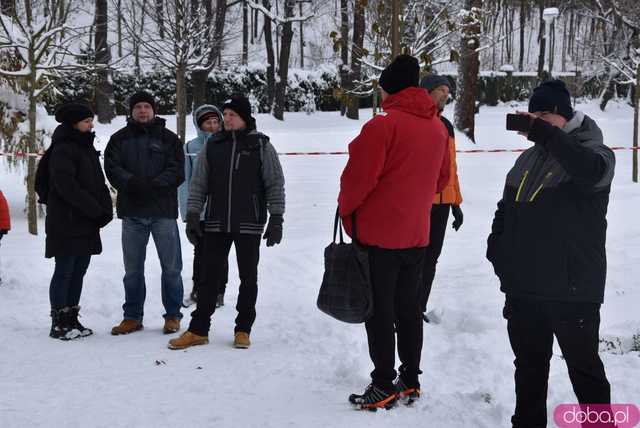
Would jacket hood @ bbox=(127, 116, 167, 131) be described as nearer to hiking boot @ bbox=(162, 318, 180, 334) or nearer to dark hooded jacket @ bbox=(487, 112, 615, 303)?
hiking boot @ bbox=(162, 318, 180, 334)

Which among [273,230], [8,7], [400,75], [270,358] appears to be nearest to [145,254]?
[273,230]

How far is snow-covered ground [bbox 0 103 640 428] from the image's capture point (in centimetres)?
416

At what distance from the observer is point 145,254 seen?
5953mm

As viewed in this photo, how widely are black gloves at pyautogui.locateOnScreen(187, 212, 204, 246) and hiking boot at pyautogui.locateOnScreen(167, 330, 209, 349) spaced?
0.69 meters

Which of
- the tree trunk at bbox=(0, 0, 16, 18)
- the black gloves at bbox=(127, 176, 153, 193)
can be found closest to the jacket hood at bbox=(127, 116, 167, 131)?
the black gloves at bbox=(127, 176, 153, 193)

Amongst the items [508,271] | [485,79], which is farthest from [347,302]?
[485,79]

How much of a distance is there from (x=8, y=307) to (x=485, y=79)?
37262 mm

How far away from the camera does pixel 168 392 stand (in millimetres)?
4539

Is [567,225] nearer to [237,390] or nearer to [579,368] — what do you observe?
[579,368]

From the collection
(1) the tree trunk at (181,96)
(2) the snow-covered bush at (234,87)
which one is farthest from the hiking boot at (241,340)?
(2) the snow-covered bush at (234,87)

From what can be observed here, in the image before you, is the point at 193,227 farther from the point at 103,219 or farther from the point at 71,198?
the point at 71,198

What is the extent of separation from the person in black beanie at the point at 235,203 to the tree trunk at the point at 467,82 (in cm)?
1213

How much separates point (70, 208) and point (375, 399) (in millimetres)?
2920

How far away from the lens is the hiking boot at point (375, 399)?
4176 mm
